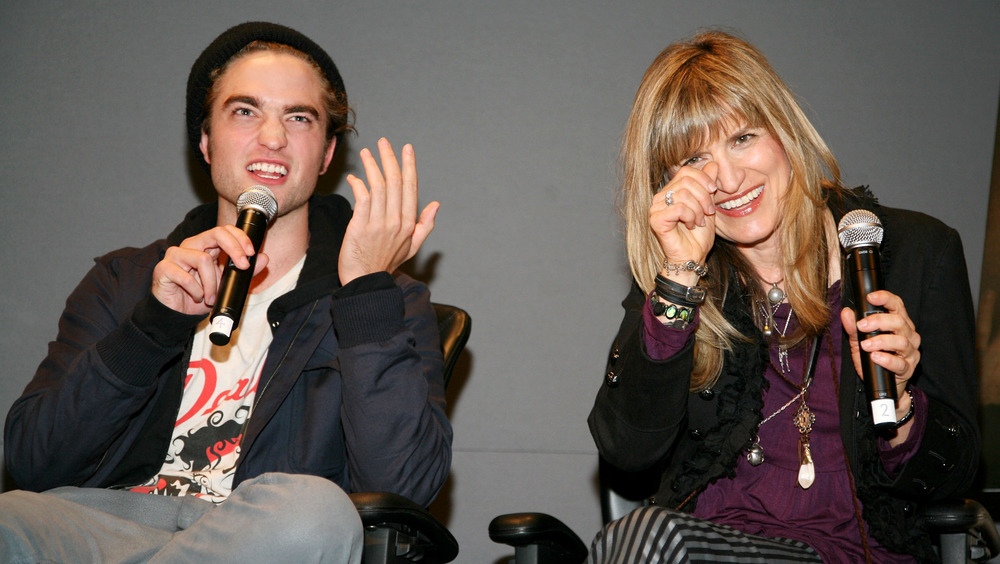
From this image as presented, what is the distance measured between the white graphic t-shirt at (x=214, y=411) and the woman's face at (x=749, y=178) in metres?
1.12

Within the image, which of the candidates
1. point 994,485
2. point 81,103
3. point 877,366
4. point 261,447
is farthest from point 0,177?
point 994,485

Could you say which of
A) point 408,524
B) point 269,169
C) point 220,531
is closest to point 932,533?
point 408,524

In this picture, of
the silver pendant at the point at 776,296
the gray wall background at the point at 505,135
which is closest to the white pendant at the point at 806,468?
the silver pendant at the point at 776,296

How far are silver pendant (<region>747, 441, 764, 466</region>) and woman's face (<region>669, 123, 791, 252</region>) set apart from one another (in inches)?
17.5

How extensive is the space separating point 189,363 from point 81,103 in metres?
1.29

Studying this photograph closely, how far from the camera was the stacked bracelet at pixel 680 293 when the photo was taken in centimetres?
166

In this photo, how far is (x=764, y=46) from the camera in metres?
2.79

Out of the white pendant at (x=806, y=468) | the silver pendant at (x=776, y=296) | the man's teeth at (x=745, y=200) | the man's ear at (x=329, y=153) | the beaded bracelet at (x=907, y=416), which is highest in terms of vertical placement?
the man's ear at (x=329, y=153)

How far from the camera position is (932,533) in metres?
1.70

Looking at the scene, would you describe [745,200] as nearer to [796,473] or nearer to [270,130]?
[796,473]

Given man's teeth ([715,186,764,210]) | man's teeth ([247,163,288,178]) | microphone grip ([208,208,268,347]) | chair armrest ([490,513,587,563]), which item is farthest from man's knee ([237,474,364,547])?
man's teeth ([715,186,764,210])

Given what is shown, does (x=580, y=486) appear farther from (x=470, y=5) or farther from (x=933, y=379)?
(x=470, y=5)

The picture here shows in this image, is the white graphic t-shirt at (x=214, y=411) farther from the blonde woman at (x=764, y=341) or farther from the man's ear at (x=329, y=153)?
the blonde woman at (x=764, y=341)

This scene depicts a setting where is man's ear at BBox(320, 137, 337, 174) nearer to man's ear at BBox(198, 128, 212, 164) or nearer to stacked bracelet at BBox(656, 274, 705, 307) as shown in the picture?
man's ear at BBox(198, 128, 212, 164)
